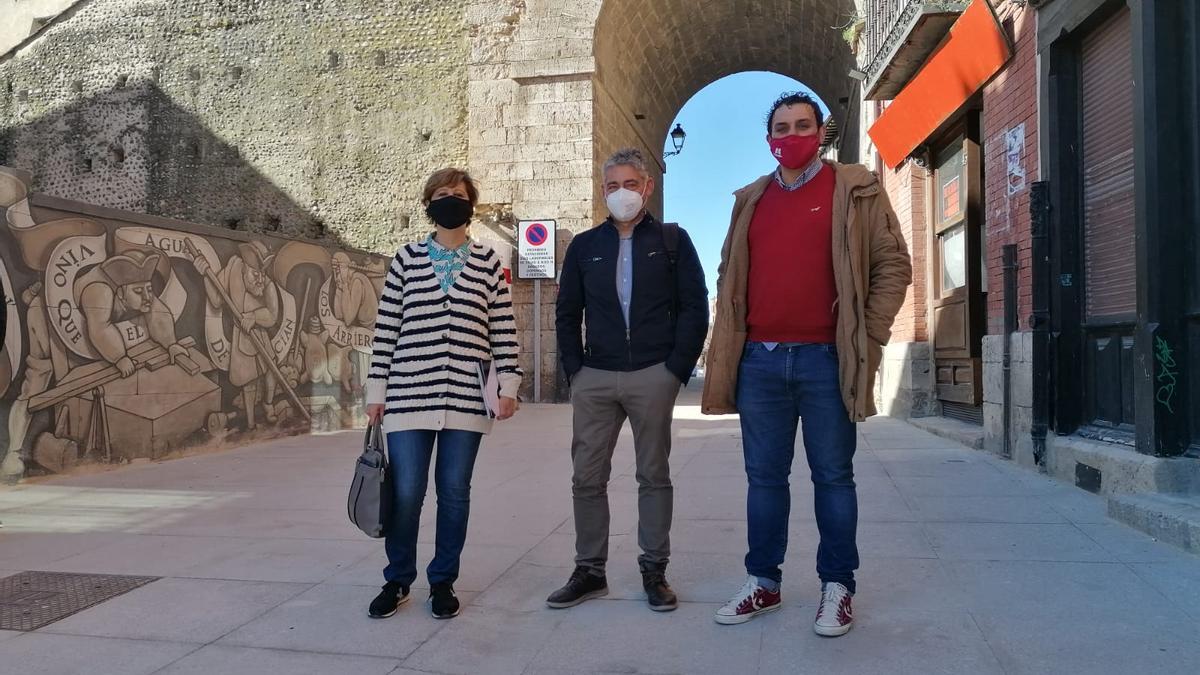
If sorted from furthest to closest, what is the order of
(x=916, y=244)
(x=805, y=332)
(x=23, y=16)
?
(x=23, y=16) → (x=916, y=244) → (x=805, y=332)

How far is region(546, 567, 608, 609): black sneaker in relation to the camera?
339cm

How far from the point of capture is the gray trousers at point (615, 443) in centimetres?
336

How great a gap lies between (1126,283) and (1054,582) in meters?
2.66

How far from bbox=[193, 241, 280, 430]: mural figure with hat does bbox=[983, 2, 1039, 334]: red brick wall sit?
7216 millimetres

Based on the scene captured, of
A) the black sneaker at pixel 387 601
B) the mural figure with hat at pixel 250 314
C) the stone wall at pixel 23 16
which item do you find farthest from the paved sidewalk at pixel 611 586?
the stone wall at pixel 23 16

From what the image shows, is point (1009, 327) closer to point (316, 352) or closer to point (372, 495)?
point (372, 495)

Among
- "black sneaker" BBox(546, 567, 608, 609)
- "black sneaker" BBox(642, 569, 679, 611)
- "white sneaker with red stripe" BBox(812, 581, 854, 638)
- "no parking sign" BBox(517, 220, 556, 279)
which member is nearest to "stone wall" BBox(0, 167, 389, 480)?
"black sneaker" BBox(546, 567, 608, 609)

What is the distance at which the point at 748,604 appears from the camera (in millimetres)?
3188

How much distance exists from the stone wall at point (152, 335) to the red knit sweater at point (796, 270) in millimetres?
4278

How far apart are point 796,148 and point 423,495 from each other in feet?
6.56

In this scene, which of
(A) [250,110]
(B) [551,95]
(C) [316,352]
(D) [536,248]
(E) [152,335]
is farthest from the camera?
(A) [250,110]

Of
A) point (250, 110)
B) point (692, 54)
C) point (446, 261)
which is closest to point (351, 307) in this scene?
point (446, 261)

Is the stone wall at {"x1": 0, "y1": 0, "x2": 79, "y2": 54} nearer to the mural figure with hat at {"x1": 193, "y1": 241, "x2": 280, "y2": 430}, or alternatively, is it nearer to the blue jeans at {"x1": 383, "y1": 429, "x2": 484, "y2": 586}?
the mural figure with hat at {"x1": 193, "y1": 241, "x2": 280, "y2": 430}

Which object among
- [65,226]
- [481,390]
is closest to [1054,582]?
[481,390]
